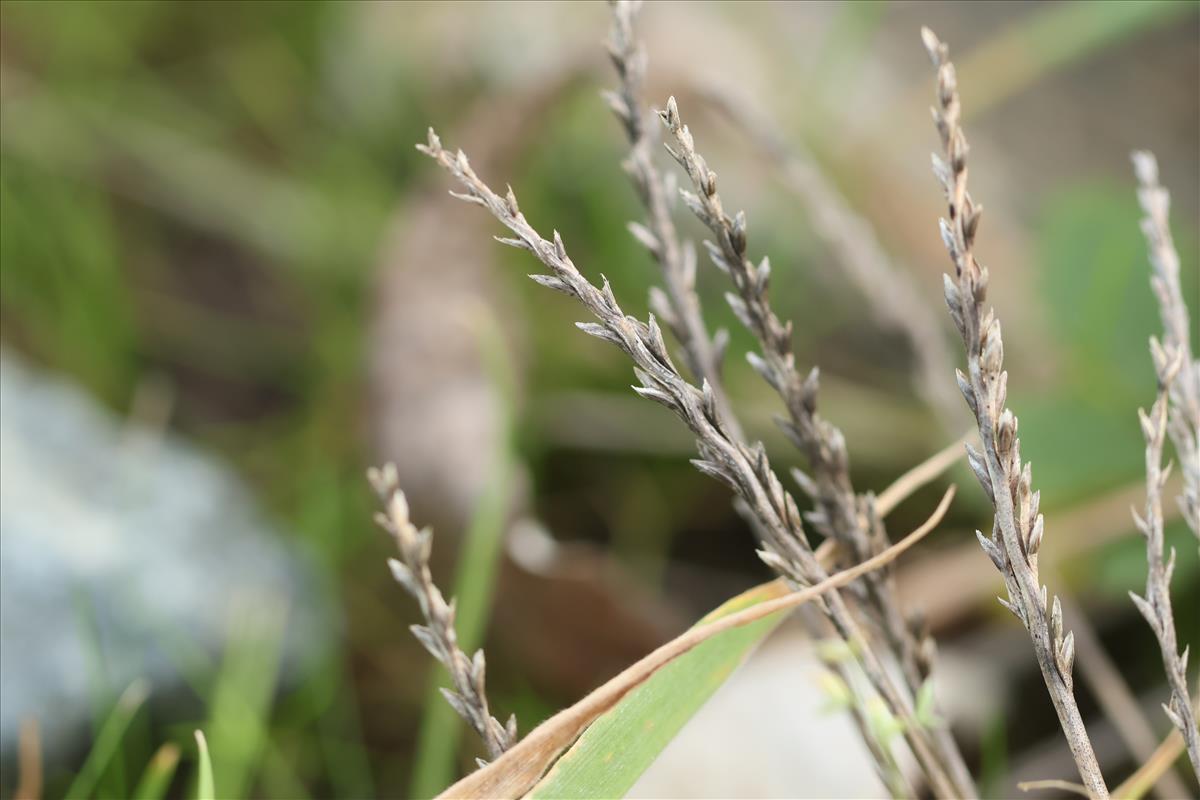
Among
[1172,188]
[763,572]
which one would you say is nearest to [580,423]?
[763,572]

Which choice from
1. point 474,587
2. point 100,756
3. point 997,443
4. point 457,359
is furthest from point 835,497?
point 457,359

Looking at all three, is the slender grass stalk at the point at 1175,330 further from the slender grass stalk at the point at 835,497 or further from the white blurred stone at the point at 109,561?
the white blurred stone at the point at 109,561

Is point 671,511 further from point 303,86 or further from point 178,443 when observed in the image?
point 303,86

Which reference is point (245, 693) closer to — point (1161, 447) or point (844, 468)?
point (844, 468)

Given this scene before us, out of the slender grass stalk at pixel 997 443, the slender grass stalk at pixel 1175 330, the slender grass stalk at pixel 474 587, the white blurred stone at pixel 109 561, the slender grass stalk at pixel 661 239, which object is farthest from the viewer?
the white blurred stone at pixel 109 561

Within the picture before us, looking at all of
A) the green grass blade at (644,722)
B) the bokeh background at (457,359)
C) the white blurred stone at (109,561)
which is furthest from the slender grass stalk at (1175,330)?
the white blurred stone at (109,561)

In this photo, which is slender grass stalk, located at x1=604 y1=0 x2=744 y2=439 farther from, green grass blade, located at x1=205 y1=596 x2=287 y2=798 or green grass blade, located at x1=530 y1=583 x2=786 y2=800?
green grass blade, located at x1=205 y1=596 x2=287 y2=798

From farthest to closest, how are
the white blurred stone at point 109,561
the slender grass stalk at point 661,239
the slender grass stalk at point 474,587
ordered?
the white blurred stone at point 109,561
the slender grass stalk at point 474,587
the slender grass stalk at point 661,239
